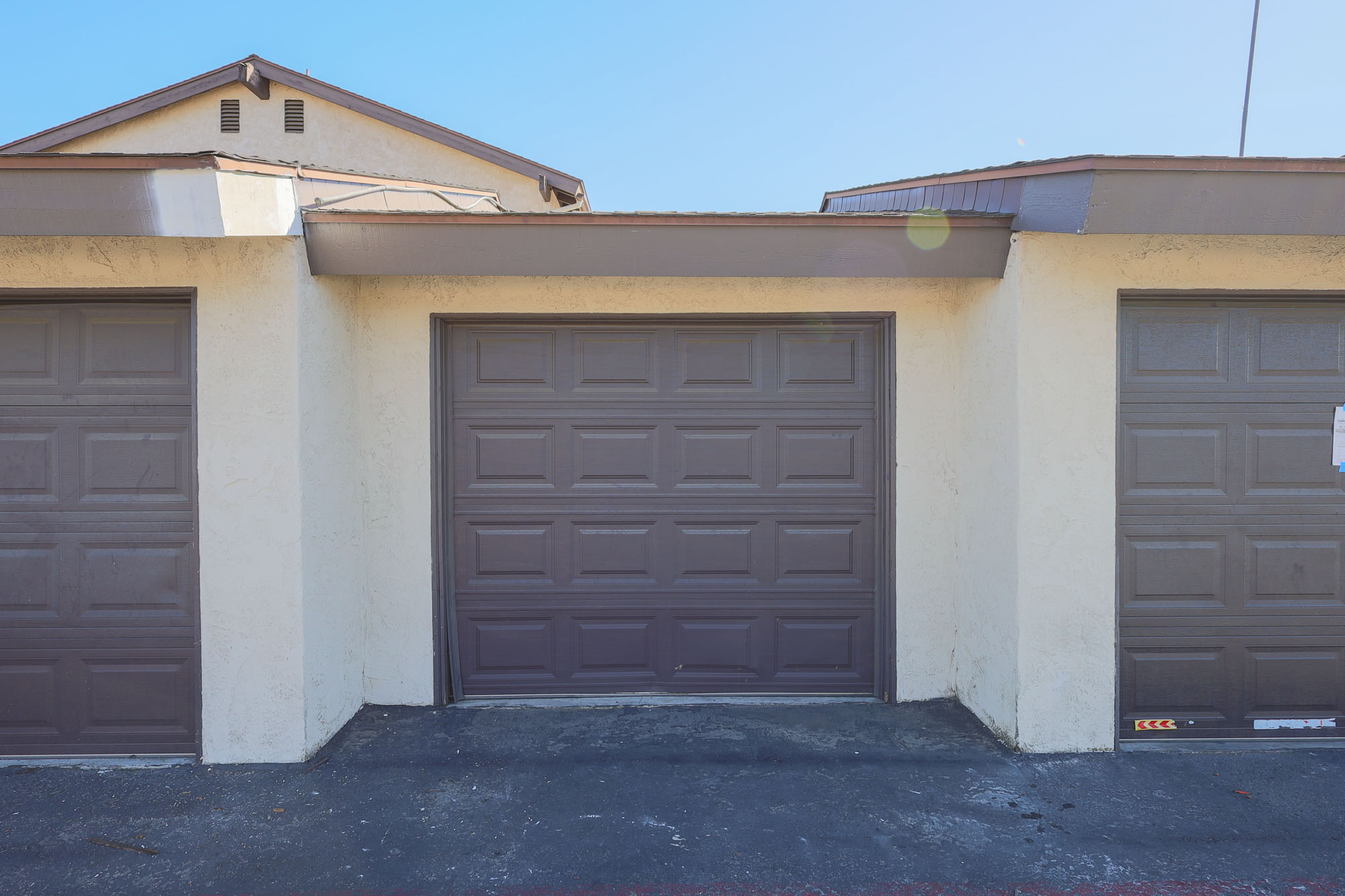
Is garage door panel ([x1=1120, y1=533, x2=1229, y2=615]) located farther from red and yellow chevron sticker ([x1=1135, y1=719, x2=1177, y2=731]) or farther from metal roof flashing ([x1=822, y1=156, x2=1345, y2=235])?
metal roof flashing ([x1=822, y1=156, x2=1345, y2=235])

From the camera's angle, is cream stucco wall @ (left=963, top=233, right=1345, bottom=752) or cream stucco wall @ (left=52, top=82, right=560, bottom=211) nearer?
cream stucco wall @ (left=963, top=233, right=1345, bottom=752)

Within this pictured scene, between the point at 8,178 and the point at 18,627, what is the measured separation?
2.38m

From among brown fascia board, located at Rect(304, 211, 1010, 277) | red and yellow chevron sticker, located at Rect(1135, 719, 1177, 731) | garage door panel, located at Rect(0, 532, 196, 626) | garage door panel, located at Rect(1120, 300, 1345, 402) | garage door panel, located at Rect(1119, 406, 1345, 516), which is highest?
brown fascia board, located at Rect(304, 211, 1010, 277)

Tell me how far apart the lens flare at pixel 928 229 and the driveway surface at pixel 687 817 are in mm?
2780

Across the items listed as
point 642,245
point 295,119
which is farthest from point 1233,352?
point 295,119

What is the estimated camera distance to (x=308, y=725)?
160 inches

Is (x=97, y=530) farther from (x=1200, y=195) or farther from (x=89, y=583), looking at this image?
(x=1200, y=195)

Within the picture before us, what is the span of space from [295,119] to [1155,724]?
1244 centimetres

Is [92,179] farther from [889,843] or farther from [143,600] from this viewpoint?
[889,843]

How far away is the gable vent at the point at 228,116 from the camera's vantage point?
11.0 meters

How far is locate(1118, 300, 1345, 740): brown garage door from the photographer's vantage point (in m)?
4.20

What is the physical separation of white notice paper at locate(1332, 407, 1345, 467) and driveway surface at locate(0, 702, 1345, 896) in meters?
1.61

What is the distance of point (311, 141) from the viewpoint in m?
11.0

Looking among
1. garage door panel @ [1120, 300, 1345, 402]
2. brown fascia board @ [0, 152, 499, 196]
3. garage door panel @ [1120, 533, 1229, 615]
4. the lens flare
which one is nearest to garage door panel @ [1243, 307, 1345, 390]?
garage door panel @ [1120, 300, 1345, 402]
